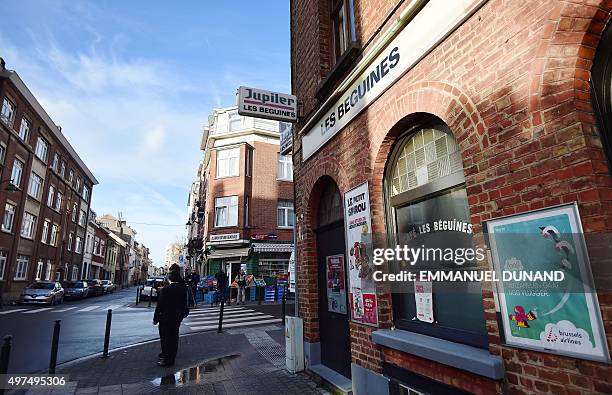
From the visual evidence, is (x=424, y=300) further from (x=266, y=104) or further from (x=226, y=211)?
(x=226, y=211)

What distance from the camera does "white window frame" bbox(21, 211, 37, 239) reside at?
24375mm

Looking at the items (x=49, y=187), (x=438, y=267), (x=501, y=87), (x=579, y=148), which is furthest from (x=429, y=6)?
(x=49, y=187)

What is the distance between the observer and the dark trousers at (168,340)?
6855 millimetres

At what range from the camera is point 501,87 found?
2.80 m

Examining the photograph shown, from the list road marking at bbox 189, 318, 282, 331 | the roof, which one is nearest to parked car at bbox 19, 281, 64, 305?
the roof

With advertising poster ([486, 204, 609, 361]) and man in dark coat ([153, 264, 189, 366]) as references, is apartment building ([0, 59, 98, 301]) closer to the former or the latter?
man in dark coat ([153, 264, 189, 366])

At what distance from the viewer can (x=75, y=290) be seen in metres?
25.5

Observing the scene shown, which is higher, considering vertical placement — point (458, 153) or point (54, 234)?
point (54, 234)

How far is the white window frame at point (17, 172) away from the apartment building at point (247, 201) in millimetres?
12406

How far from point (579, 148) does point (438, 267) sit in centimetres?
179

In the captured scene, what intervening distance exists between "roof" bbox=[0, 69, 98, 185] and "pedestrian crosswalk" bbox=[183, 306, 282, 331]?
18.6m

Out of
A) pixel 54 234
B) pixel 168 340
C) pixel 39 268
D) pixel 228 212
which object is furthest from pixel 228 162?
pixel 168 340

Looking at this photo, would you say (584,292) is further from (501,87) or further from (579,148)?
(501,87)

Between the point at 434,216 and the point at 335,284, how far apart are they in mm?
2459
